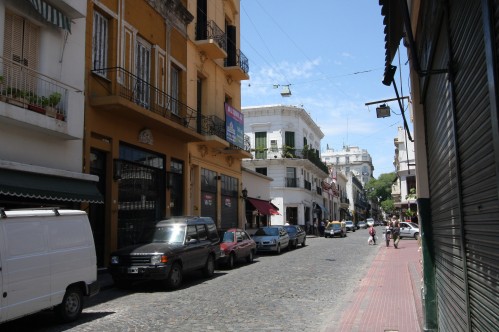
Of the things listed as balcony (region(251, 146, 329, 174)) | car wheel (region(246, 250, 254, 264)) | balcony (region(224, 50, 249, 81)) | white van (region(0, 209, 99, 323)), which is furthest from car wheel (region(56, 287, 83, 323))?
balcony (region(251, 146, 329, 174))

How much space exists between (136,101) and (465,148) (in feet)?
54.9

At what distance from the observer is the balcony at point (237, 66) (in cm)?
2862

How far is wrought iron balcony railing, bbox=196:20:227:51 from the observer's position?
25.3 m

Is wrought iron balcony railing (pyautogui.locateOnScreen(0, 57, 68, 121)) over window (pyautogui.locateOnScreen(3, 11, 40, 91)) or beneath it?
beneath

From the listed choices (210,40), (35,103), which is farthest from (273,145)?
(35,103)

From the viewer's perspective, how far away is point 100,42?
17109 millimetres

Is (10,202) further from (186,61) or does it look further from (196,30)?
(196,30)

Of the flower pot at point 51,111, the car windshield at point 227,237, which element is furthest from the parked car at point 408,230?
the flower pot at point 51,111

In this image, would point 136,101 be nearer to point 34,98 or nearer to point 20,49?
point 20,49

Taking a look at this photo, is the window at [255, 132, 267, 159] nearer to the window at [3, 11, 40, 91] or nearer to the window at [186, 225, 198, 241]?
the window at [186, 225, 198, 241]

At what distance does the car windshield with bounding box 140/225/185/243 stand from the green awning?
1.77m

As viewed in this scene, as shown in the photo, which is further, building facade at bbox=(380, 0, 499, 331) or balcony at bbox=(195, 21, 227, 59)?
balcony at bbox=(195, 21, 227, 59)

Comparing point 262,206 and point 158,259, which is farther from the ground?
point 262,206

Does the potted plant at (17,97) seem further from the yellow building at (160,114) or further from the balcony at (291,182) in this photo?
the balcony at (291,182)
